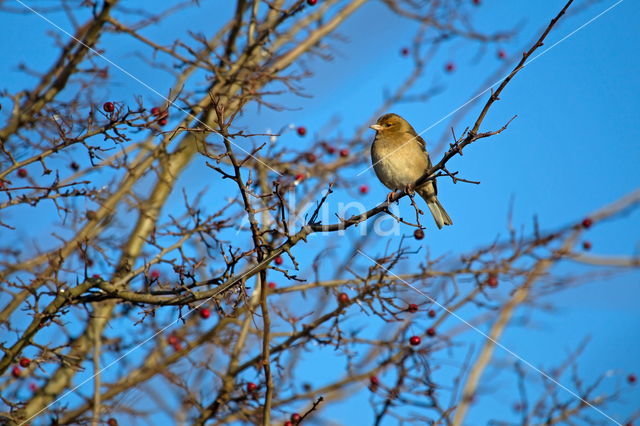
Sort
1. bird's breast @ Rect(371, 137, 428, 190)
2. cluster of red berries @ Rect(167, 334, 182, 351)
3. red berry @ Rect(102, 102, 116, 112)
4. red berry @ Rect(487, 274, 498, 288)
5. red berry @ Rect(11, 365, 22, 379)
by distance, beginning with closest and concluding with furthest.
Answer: red berry @ Rect(102, 102, 116, 112) < red berry @ Rect(11, 365, 22, 379) < red berry @ Rect(487, 274, 498, 288) < cluster of red berries @ Rect(167, 334, 182, 351) < bird's breast @ Rect(371, 137, 428, 190)

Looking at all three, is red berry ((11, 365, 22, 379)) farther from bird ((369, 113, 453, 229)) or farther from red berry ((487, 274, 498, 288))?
red berry ((487, 274, 498, 288))

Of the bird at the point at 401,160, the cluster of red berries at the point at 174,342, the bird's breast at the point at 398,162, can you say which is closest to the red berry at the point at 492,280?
the bird at the point at 401,160

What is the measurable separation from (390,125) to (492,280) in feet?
4.93

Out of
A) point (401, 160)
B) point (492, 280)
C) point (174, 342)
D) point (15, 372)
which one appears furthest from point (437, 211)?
point (15, 372)

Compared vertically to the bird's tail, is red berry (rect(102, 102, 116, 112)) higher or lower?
lower

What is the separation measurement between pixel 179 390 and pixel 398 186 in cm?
205

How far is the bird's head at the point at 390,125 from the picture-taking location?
5.23m

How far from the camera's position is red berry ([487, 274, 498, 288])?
4.39m

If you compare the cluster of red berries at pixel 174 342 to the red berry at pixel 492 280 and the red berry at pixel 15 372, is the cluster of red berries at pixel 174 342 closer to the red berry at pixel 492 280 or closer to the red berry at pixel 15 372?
the red berry at pixel 15 372

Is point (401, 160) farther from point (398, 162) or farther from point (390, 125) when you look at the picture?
point (390, 125)

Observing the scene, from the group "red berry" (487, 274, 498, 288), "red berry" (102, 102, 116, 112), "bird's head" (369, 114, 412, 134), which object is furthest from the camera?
"bird's head" (369, 114, 412, 134)

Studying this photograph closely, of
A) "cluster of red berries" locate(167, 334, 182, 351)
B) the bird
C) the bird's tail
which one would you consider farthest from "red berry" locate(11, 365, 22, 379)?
the bird's tail

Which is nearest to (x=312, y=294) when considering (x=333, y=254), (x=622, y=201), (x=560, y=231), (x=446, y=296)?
(x=333, y=254)

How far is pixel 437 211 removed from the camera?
5008mm
